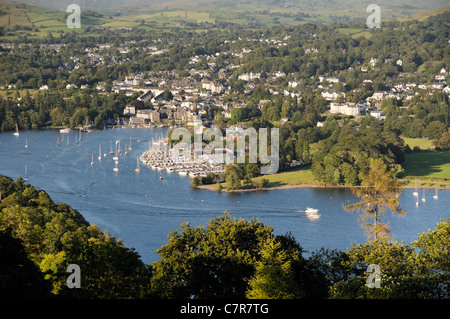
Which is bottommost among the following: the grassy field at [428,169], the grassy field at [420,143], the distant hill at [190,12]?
the grassy field at [420,143]

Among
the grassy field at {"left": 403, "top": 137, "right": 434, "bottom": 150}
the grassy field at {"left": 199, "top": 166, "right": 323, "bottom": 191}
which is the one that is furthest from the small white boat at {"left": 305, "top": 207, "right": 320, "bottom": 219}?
the grassy field at {"left": 403, "top": 137, "right": 434, "bottom": 150}

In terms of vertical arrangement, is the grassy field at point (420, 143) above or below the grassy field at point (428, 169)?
below

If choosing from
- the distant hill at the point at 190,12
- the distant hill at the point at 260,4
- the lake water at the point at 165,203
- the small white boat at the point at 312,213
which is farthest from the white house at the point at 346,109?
the distant hill at the point at 260,4

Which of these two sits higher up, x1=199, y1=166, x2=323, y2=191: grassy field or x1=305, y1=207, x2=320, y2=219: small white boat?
x1=305, y1=207, x2=320, y2=219: small white boat

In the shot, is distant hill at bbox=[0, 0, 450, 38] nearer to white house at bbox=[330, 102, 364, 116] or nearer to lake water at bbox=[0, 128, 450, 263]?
white house at bbox=[330, 102, 364, 116]

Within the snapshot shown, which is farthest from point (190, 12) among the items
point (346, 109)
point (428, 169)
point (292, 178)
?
point (292, 178)

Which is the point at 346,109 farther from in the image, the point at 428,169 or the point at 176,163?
the point at 176,163

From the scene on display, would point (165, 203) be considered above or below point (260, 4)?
below

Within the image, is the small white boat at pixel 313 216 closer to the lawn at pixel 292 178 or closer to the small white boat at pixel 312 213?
the small white boat at pixel 312 213
